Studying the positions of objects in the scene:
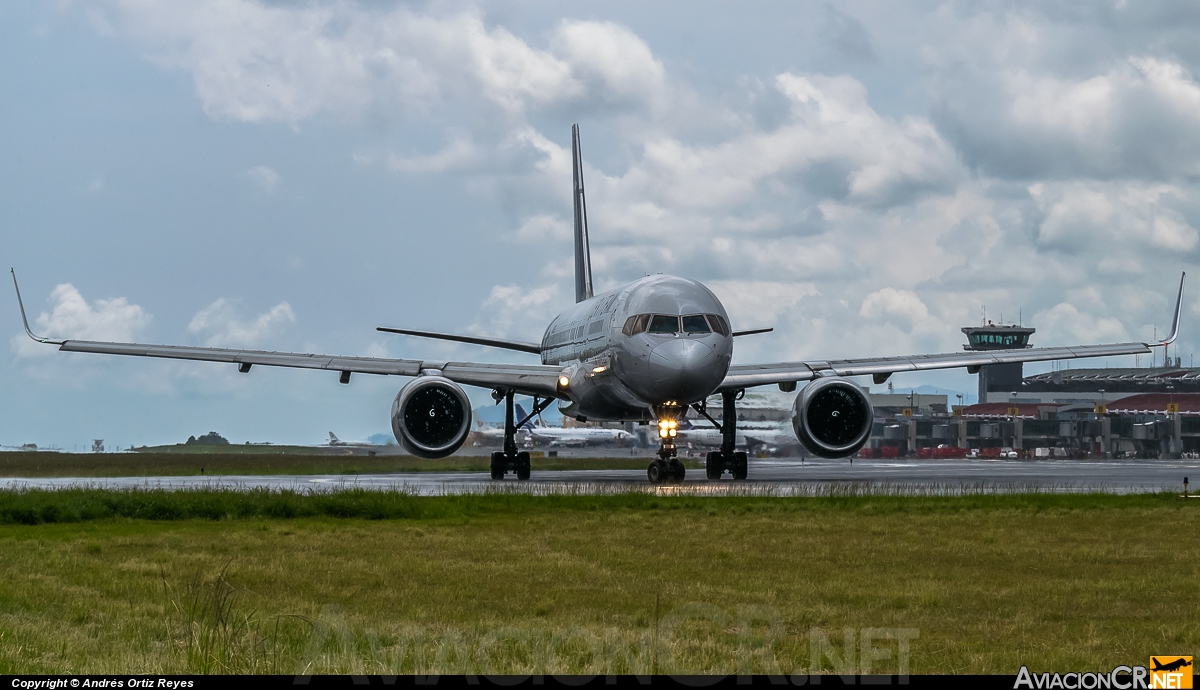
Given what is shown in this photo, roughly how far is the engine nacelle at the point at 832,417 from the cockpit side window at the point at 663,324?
4.91 m

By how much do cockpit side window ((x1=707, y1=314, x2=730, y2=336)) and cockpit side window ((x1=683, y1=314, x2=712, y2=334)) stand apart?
0.23 m

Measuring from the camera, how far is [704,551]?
16.1 m

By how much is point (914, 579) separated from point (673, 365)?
55.5 feet

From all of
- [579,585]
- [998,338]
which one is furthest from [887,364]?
[998,338]

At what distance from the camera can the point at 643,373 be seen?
100 ft

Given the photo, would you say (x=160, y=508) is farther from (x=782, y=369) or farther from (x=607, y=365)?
(x=782, y=369)

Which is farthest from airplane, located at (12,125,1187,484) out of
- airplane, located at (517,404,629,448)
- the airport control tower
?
the airport control tower

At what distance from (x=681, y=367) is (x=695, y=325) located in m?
1.29

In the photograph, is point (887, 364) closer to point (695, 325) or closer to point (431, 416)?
point (695, 325)

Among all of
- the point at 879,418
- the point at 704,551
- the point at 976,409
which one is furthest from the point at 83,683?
the point at 976,409

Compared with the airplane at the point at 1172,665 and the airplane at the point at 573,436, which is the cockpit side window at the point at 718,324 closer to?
the airplane at the point at 1172,665

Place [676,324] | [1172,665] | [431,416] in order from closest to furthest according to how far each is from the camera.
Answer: [1172,665] → [676,324] → [431,416]

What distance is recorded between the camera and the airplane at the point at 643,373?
1211 inches

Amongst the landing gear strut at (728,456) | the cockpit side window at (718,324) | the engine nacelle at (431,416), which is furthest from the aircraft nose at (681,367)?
the engine nacelle at (431,416)
